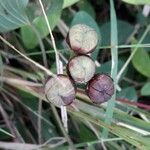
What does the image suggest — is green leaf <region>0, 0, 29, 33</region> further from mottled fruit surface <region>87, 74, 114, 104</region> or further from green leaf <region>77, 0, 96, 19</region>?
green leaf <region>77, 0, 96, 19</region>

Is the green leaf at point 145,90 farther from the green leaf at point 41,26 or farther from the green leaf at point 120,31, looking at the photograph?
the green leaf at point 41,26

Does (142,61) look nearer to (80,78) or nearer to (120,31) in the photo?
(120,31)

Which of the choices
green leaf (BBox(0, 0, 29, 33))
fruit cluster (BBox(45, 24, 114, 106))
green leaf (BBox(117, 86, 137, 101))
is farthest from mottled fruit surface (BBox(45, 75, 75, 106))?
green leaf (BBox(117, 86, 137, 101))

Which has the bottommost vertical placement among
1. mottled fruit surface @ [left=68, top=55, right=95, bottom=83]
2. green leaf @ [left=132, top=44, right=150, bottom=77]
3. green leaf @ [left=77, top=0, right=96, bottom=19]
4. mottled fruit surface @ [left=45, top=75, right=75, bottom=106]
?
green leaf @ [left=132, top=44, right=150, bottom=77]

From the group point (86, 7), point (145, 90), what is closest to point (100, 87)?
point (145, 90)

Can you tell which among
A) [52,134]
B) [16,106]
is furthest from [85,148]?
[16,106]

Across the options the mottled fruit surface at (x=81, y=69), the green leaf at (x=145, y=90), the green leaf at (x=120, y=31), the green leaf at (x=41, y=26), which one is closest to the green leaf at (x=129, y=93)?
the green leaf at (x=145, y=90)
